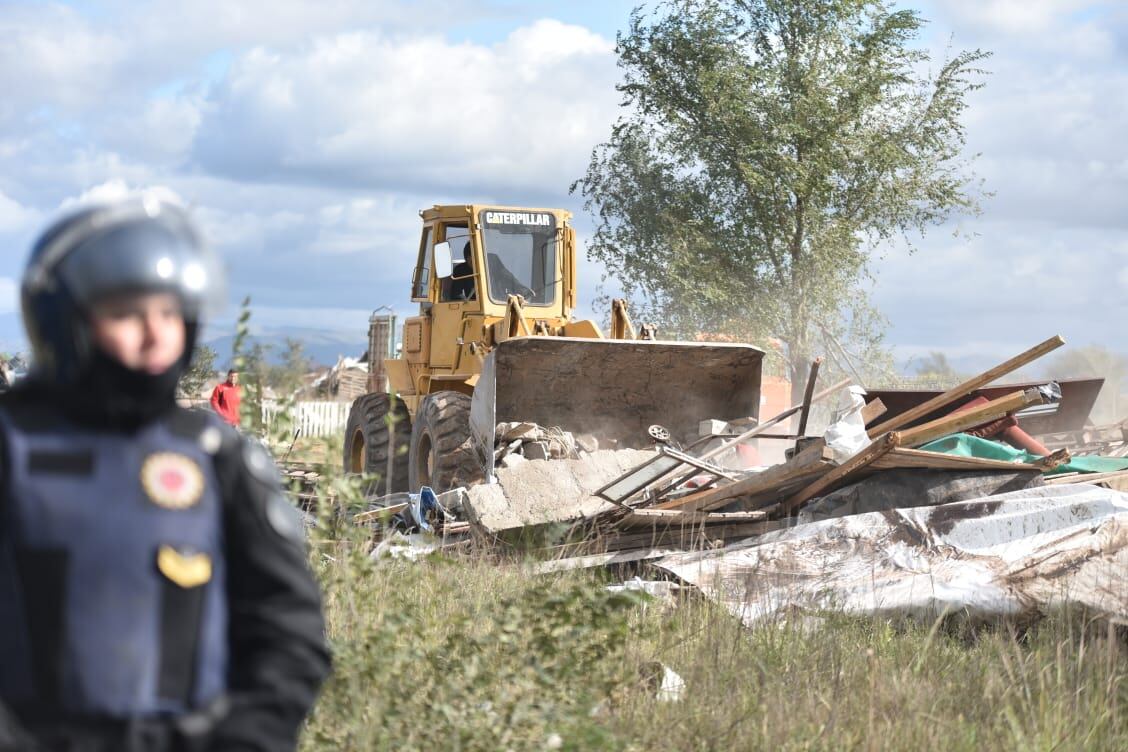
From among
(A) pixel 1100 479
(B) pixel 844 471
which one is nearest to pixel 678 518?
(B) pixel 844 471

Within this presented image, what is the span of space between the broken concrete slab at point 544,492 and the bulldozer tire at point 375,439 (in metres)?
3.49

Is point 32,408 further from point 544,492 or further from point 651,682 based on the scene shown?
point 544,492

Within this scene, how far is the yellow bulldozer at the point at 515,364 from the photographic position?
1172 centimetres

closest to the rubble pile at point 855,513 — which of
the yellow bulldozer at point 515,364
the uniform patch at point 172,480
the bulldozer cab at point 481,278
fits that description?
the yellow bulldozer at point 515,364

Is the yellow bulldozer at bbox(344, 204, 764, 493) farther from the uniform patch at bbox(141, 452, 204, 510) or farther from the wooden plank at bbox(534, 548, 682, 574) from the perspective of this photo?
the uniform patch at bbox(141, 452, 204, 510)

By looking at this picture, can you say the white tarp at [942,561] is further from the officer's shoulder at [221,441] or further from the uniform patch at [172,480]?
the uniform patch at [172,480]

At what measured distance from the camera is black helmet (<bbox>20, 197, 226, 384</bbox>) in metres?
1.74

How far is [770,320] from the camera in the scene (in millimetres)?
26969

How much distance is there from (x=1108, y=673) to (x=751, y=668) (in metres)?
1.38

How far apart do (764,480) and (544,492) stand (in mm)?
1848

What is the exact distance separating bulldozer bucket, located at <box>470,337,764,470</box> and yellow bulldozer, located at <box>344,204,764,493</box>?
12 millimetres

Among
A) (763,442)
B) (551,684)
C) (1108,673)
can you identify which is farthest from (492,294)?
(551,684)

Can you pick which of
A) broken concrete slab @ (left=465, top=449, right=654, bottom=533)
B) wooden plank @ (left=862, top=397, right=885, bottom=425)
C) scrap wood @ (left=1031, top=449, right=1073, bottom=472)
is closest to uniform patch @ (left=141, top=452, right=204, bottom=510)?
broken concrete slab @ (left=465, top=449, right=654, bottom=533)

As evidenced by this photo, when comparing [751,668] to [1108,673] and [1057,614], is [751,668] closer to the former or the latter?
[1108,673]
